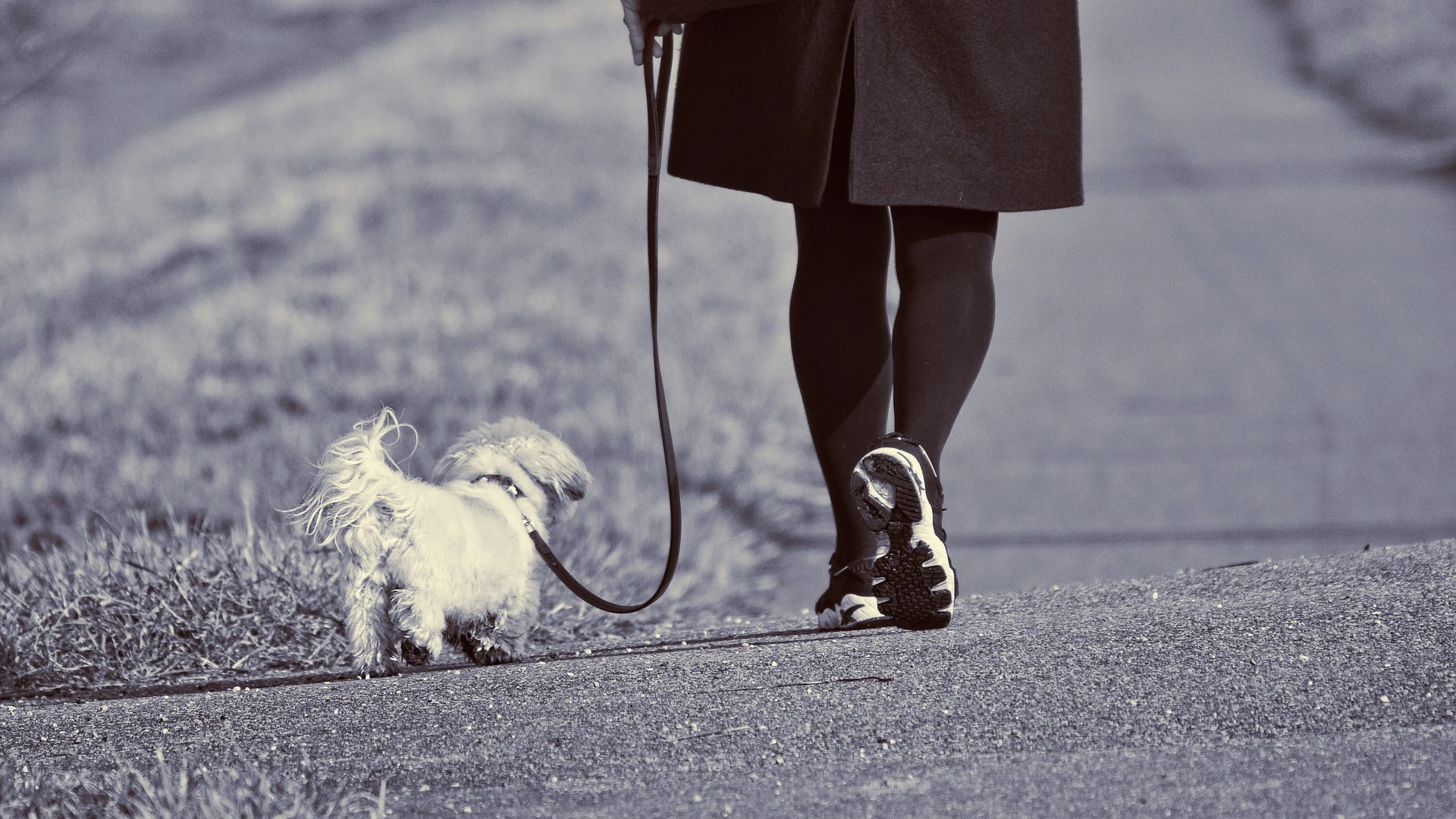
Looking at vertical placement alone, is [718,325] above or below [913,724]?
above

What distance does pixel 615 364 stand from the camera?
7.54m

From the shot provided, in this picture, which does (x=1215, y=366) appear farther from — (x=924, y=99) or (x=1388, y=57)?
(x=1388, y=57)

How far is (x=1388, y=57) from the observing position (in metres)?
16.2

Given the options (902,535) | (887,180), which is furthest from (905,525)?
(887,180)

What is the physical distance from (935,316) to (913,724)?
87 centimetres

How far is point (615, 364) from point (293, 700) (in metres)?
Answer: 4.33

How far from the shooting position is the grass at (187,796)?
7.94 ft

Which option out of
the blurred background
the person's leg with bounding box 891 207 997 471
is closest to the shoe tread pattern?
the person's leg with bounding box 891 207 997 471

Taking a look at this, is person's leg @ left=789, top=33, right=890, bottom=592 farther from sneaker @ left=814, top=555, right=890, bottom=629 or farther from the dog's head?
the dog's head

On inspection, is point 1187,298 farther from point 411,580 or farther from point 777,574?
point 411,580

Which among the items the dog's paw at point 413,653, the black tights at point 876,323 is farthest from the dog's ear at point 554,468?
the black tights at point 876,323

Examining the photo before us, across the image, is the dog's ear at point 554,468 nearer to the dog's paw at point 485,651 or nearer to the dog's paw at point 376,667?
the dog's paw at point 485,651

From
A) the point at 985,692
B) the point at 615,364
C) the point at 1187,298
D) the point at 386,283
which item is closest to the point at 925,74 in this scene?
the point at 985,692

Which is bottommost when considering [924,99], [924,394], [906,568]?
[906,568]
